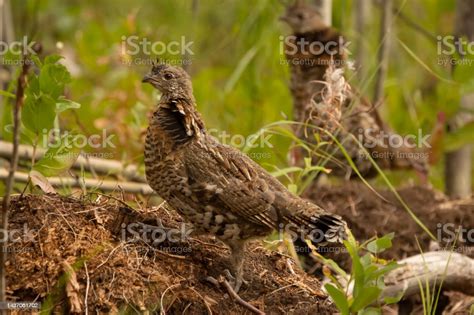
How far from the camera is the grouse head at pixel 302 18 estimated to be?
8.33 m

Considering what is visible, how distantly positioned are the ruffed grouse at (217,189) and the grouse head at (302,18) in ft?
12.3

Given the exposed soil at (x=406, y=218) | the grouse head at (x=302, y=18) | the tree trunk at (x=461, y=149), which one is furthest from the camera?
the tree trunk at (x=461, y=149)

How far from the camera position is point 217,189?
4559 millimetres

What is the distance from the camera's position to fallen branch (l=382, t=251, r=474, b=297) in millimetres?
5320

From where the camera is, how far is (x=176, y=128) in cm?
471

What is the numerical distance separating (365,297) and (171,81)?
169 cm

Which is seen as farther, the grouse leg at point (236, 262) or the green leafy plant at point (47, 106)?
the green leafy plant at point (47, 106)

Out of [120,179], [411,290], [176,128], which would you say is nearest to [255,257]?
[176,128]

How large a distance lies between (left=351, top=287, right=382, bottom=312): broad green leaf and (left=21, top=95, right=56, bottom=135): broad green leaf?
1.97 meters

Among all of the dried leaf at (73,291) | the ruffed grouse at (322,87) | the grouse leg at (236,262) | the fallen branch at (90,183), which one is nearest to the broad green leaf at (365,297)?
the grouse leg at (236,262)

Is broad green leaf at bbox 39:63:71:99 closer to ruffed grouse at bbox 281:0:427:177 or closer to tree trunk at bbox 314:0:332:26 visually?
ruffed grouse at bbox 281:0:427:177

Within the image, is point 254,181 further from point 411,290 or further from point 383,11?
point 383,11

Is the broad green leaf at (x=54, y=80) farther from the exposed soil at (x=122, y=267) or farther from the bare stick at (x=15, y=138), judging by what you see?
the bare stick at (x=15, y=138)

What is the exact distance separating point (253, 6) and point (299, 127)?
196 centimetres
